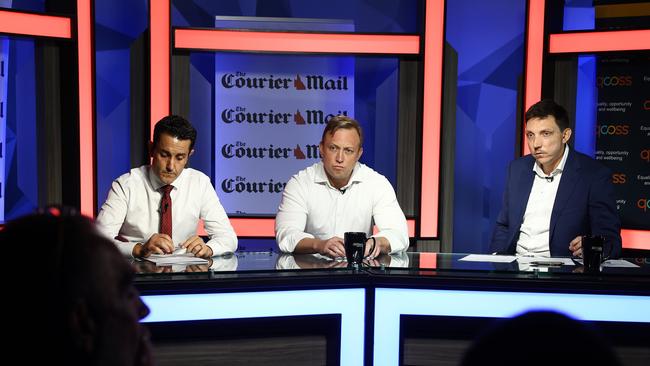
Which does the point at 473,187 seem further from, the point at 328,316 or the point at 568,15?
the point at 328,316

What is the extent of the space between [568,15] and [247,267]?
141 inches

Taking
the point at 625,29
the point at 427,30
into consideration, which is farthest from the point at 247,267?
the point at 625,29

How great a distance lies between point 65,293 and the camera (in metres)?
0.79

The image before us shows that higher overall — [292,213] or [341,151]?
[341,151]

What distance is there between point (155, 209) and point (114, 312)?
7.95ft

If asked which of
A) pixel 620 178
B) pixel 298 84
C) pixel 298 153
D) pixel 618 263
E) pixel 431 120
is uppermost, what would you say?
pixel 298 84

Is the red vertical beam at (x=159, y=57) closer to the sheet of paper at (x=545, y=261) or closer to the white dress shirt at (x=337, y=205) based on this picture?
the white dress shirt at (x=337, y=205)

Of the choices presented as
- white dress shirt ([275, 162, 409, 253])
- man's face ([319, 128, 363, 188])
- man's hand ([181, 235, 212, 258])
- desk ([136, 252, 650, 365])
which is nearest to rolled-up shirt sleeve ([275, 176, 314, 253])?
white dress shirt ([275, 162, 409, 253])

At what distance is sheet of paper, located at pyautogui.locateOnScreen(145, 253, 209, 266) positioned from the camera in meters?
2.53

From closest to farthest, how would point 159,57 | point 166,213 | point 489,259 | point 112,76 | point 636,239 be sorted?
1. point 489,259
2. point 166,213
3. point 159,57
4. point 636,239
5. point 112,76

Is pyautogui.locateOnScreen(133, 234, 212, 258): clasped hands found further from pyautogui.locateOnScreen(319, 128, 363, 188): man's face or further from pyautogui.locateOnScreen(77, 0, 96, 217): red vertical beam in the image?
pyautogui.locateOnScreen(77, 0, 96, 217): red vertical beam

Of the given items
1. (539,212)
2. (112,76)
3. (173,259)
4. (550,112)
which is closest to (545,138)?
(550,112)

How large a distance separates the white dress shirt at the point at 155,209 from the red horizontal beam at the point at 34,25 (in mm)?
1269

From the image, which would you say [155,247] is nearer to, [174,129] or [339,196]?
[174,129]
